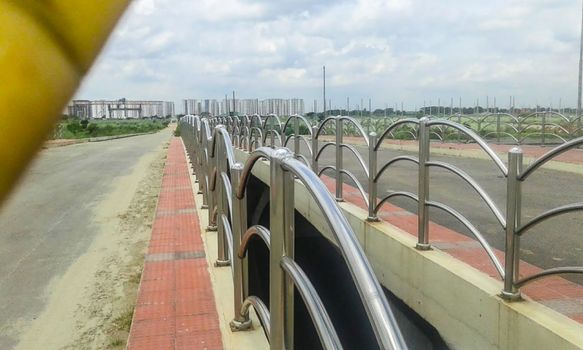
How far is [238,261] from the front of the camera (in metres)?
3.48

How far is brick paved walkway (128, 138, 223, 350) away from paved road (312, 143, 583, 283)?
202 cm

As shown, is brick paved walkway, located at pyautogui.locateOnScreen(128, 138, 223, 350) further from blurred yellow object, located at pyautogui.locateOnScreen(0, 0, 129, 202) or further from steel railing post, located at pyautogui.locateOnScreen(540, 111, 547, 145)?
steel railing post, located at pyautogui.locateOnScreen(540, 111, 547, 145)

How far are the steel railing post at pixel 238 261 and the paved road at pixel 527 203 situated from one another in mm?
1568

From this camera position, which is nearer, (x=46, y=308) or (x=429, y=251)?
(x=429, y=251)

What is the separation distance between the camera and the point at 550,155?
9.23 ft

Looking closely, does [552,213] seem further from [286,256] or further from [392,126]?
[392,126]

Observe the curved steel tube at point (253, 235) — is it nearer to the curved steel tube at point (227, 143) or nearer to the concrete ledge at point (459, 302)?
the concrete ledge at point (459, 302)

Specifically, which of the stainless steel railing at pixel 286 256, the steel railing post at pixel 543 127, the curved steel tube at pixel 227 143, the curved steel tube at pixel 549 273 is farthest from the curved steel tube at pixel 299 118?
the steel railing post at pixel 543 127

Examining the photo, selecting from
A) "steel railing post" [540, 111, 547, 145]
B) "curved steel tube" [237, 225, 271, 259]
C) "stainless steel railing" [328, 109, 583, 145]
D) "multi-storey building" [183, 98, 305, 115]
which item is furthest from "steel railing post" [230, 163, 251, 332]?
"multi-storey building" [183, 98, 305, 115]

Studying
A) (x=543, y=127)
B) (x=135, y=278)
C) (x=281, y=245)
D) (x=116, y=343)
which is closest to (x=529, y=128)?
(x=543, y=127)

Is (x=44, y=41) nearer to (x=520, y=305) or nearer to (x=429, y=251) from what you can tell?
(x=520, y=305)

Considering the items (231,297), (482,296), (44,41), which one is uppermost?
(44,41)

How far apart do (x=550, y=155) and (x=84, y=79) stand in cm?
264

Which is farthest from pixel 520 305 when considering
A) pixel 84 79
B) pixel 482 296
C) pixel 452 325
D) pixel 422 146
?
pixel 84 79
